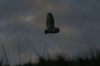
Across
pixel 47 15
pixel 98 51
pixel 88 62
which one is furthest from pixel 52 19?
pixel 88 62

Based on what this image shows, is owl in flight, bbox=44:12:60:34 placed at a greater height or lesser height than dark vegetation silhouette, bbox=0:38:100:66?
greater

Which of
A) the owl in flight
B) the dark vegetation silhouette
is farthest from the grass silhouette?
the owl in flight

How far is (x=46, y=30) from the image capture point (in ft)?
33.1

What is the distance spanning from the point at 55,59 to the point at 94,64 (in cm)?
109

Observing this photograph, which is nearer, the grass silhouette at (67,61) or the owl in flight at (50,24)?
the grass silhouette at (67,61)

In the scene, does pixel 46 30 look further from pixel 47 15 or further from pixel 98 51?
pixel 98 51

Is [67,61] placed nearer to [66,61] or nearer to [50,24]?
[66,61]

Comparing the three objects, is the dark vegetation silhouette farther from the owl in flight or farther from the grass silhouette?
the owl in flight

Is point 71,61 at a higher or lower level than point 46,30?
lower

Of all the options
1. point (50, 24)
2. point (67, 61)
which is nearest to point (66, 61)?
point (67, 61)

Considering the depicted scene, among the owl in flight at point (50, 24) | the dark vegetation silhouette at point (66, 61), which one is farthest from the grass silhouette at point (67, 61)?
the owl in flight at point (50, 24)

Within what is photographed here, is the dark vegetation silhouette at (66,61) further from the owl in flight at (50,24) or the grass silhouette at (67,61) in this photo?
the owl in flight at (50,24)

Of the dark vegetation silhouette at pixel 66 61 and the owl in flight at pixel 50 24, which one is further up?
the owl in flight at pixel 50 24

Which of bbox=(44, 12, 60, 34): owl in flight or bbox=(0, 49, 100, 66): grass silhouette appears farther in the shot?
bbox=(44, 12, 60, 34): owl in flight
